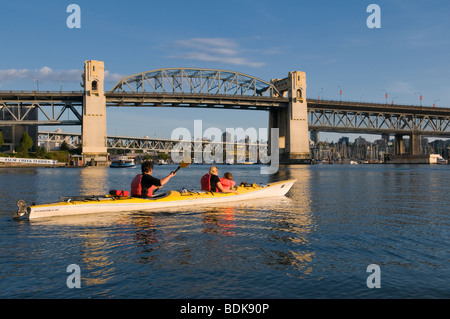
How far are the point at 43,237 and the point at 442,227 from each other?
12492 millimetres

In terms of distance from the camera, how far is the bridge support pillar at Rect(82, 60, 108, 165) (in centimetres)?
8562

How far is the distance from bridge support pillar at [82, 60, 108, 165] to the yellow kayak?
72.6 m

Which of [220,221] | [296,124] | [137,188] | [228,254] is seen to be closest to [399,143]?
[296,124]

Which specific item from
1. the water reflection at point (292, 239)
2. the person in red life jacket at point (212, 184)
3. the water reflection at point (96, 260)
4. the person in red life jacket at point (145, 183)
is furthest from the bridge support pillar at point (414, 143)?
the water reflection at point (96, 260)

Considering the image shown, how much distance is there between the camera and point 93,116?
8600cm

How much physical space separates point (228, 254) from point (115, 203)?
7.52m

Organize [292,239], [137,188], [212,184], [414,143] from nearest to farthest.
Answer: [292,239]
[137,188]
[212,184]
[414,143]

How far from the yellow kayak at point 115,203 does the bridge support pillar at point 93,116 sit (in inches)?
2859

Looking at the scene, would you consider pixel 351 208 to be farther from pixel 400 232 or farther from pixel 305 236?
pixel 305 236

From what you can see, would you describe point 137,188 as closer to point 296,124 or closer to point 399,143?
point 296,124
